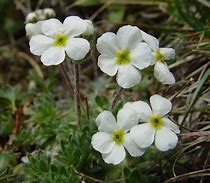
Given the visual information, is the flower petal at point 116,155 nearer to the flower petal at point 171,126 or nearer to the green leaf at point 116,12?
the flower petal at point 171,126

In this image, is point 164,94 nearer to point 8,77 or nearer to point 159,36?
point 159,36

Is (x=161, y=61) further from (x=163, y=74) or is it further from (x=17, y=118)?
(x=17, y=118)

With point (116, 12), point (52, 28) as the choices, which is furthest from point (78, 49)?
point (116, 12)

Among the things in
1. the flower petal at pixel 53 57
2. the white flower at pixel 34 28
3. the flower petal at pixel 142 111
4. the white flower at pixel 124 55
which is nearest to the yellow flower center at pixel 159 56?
the white flower at pixel 124 55

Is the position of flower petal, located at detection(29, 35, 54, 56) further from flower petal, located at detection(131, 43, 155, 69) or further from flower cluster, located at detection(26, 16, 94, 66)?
flower petal, located at detection(131, 43, 155, 69)

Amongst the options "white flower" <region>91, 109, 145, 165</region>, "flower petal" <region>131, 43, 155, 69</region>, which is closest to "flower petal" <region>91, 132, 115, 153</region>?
"white flower" <region>91, 109, 145, 165</region>

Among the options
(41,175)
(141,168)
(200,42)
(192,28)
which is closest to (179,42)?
(192,28)
